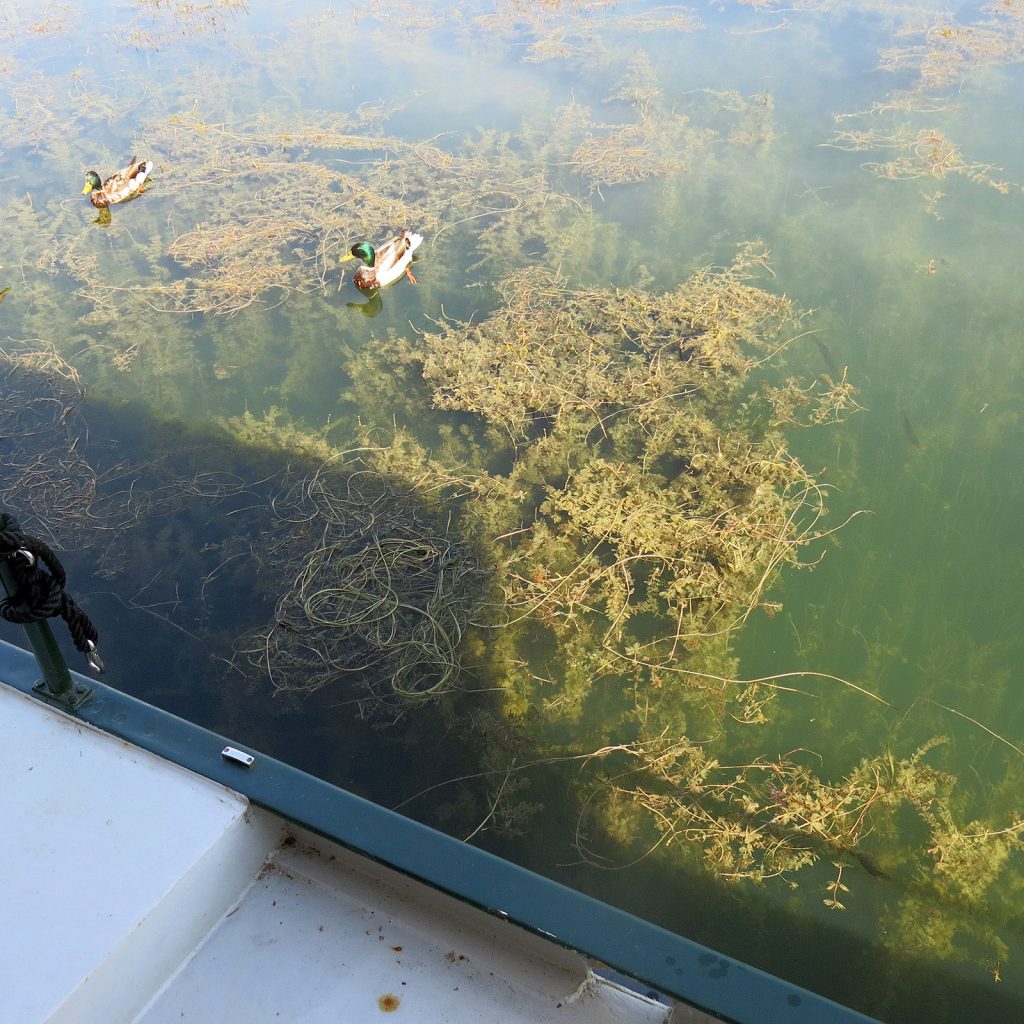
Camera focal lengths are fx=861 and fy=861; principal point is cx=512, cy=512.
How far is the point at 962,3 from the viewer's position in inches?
275

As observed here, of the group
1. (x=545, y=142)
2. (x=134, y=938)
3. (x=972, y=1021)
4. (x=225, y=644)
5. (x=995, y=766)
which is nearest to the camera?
(x=134, y=938)

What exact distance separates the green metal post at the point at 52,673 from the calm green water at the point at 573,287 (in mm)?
961

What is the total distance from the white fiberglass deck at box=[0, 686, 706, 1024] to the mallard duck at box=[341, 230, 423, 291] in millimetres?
3172

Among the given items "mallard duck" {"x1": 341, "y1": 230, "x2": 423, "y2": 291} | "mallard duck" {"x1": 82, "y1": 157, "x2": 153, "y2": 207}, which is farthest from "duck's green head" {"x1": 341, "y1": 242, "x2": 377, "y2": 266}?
"mallard duck" {"x1": 82, "y1": 157, "x2": 153, "y2": 207}

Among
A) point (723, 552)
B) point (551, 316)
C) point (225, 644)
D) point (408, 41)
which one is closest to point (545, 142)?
point (551, 316)

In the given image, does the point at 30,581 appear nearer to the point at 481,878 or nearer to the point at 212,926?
the point at 212,926

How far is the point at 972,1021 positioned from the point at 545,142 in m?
5.16

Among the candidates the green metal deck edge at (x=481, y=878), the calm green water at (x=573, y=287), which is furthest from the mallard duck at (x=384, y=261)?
the green metal deck edge at (x=481, y=878)

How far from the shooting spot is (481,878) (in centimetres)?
145

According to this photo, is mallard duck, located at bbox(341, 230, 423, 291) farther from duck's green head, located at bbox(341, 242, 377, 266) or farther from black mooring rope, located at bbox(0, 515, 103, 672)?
black mooring rope, located at bbox(0, 515, 103, 672)

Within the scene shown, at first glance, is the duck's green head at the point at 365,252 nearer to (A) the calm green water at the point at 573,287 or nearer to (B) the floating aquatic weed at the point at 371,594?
(A) the calm green water at the point at 573,287

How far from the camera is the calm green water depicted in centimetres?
235

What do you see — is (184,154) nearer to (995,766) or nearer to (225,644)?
(225,644)

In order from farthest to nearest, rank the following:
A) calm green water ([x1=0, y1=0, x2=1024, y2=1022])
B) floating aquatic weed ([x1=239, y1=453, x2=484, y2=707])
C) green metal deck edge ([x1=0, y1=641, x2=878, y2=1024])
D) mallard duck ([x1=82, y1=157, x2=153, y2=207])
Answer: mallard duck ([x1=82, y1=157, x2=153, y2=207]), floating aquatic weed ([x1=239, y1=453, x2=484, y2=707]), calm green water ([x1=0, y1=0, x2=1024, y2=1022]), green metal deck edge ([x1=0, y1=641, x2=878, y2=1024])
